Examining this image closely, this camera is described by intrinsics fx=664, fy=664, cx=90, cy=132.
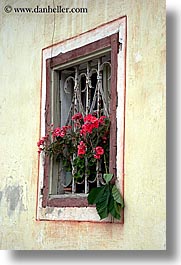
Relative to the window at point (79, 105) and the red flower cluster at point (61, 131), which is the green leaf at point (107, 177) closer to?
the window at point (79, 105)

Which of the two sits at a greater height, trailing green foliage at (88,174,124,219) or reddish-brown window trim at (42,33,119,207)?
reddish-brown window trim at (42,33,119,207)

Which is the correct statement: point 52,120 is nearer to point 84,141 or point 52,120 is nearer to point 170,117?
point 84,141

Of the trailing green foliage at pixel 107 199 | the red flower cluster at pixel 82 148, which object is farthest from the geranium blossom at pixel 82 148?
the trailing green foliage at pixel 107 199

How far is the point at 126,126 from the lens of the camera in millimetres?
1444

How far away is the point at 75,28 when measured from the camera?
162 cm

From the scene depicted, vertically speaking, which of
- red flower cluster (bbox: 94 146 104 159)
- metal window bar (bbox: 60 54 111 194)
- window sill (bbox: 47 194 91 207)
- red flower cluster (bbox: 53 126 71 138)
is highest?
metal window bar (bbox: 60 54 111 194)

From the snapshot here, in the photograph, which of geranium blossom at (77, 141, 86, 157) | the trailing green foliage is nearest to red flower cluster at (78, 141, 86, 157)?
geranium blossom at (77, 141, 86, 157)

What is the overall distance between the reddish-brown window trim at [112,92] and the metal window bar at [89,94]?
32mm

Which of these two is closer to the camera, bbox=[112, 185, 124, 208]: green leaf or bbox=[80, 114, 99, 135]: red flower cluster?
bbox=[112, 185, 124, 208]: green leaf

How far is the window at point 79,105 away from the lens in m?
1.50

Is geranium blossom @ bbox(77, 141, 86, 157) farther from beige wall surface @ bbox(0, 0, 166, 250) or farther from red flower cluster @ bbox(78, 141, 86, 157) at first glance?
Result: beige wall surface @ bbox(0, 0, 166, 250)

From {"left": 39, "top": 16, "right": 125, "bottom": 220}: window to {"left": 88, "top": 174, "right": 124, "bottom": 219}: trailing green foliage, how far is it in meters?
0.03

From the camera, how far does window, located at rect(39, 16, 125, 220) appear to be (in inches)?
58.9

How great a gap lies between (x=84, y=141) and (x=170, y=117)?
260mm
